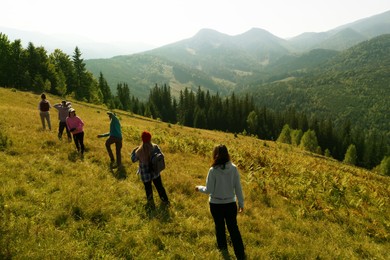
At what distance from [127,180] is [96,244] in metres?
5.26

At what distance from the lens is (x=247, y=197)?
13062mm

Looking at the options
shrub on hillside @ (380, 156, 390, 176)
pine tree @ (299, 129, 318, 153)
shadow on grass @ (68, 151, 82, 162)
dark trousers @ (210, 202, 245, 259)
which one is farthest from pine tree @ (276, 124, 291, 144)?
dark trousers @ (210, 202, 245, 259)

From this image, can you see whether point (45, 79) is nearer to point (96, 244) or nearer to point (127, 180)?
point (127, 180)

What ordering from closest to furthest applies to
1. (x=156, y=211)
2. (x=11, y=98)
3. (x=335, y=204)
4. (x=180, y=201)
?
(x=156, y=211)
(x=180, y=201)
(x=335, y=204)
(x=11, y=98)

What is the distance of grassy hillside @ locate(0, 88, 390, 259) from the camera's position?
7102 millimetres

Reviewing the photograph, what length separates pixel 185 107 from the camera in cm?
13250

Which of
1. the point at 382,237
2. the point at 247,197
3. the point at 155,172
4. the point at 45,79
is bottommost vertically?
the point at 382,237

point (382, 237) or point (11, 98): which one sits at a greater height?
point (11, 98)

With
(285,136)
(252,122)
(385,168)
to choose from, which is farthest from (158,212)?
(252,122)

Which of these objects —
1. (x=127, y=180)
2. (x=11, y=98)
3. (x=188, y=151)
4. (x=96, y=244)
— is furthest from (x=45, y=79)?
(x=96, y=244)

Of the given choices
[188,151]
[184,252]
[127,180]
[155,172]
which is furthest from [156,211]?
[188,151]

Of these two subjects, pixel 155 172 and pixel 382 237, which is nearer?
pixel 155 172

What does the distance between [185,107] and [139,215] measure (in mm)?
123954

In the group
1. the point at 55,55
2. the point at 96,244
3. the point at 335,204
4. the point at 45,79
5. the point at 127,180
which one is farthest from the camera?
the point at 55,55
